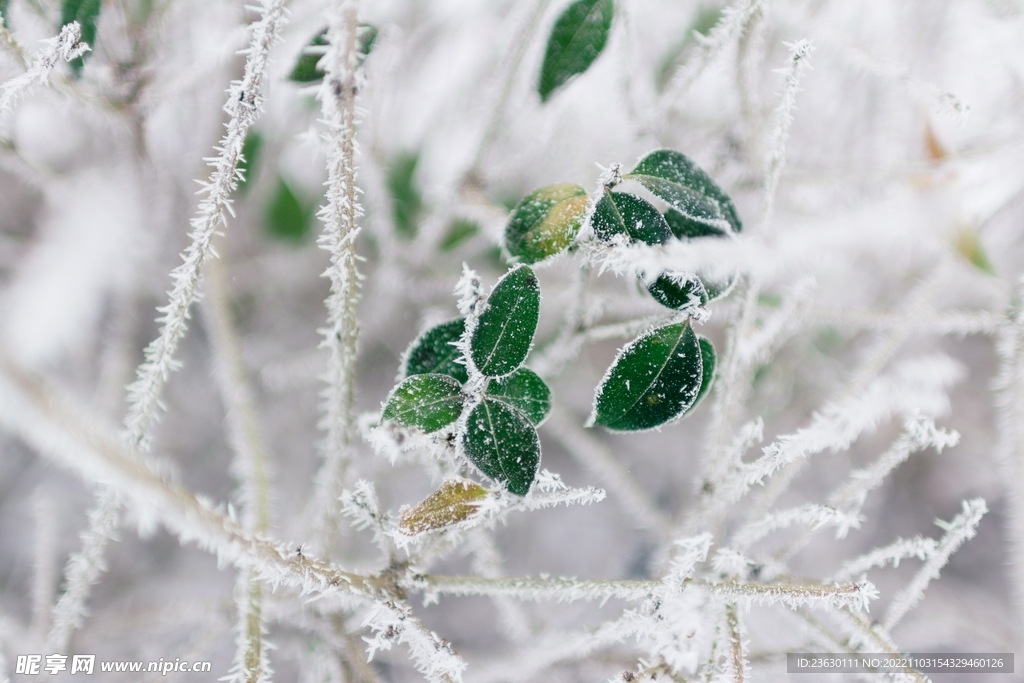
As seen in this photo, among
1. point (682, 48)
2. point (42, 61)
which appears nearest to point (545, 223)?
point (42, 61)

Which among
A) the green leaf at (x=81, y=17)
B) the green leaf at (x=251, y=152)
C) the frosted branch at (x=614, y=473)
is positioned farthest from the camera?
the green leaf at (x=251, y=152)

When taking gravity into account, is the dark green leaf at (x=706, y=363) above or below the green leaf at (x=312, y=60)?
below

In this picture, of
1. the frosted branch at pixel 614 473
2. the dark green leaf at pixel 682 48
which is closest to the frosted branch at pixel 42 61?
the frosted branch at pixel 614 473

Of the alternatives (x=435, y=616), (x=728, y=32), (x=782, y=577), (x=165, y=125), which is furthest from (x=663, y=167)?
(x=165, y=125)

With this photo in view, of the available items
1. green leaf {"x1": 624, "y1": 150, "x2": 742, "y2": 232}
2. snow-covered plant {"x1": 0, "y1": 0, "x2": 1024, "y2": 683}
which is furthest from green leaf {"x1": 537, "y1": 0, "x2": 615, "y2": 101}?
green leaf {"x1": 624, "y1": 150, "x2": 742, "y2": 232}

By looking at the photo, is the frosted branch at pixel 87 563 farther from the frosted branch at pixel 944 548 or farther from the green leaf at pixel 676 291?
the frosted branch at pixel 944 548

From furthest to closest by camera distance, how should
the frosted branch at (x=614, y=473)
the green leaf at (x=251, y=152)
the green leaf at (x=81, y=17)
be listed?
1. the green leaf at (x=251, y=152)
2. the frosted branch at (x=614, y=473)
3. the green leaf at (x=81, y=17)
